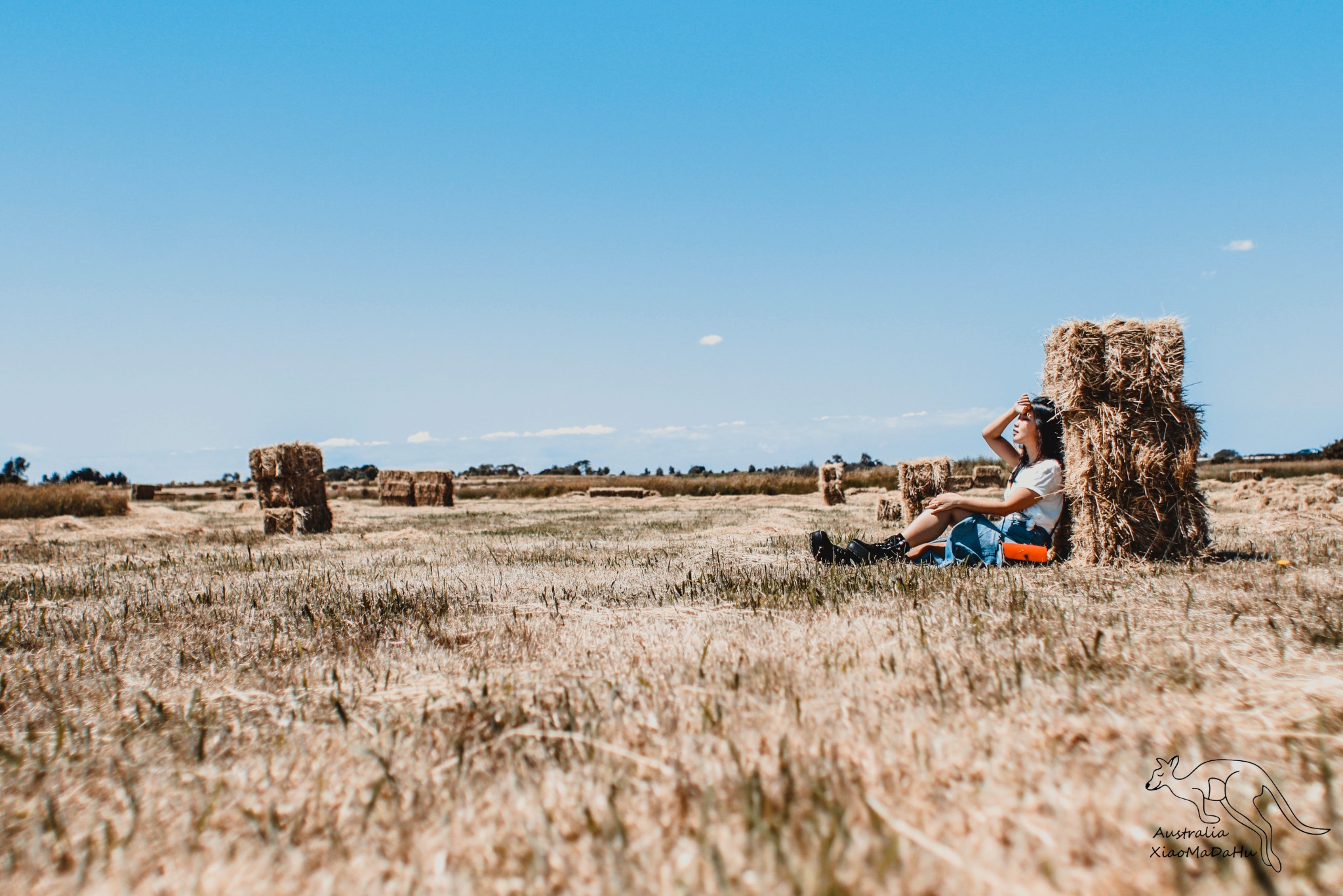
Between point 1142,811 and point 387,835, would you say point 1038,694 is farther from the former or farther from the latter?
point 387,835

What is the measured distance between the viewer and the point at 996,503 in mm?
5875

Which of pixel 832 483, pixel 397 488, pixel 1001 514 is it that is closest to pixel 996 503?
pixel 1001 514

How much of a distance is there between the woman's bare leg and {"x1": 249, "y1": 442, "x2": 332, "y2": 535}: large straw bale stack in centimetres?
1176

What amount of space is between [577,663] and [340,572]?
170 inches

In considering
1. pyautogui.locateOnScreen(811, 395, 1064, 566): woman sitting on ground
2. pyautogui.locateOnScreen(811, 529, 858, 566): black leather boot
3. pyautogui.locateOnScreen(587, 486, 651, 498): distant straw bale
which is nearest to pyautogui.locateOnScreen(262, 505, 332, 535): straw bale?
pyautogui.locateOnScreen(811, 529, 858, 566): black leather boot

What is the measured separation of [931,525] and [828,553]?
940 mm

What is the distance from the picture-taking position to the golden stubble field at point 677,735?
1.61 meters

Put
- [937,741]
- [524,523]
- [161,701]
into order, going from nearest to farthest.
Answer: [937,741] < [161,701] < [524,523]

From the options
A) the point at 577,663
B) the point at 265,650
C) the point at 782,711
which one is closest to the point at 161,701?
the point at 265,650

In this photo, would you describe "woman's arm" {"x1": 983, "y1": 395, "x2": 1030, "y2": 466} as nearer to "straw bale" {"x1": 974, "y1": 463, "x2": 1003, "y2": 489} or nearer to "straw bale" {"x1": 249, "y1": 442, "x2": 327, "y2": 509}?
"straw bale" {"x1": 249, "y1": 442, "x2": 327, "y2": 509}

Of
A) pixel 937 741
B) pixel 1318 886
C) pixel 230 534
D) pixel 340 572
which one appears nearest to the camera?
pixel 1318 886

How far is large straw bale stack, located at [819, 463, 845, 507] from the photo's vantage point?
21531 millimetres

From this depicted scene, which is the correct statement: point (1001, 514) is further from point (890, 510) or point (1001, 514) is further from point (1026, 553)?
point (890, 510)

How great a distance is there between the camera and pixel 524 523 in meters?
14.5
